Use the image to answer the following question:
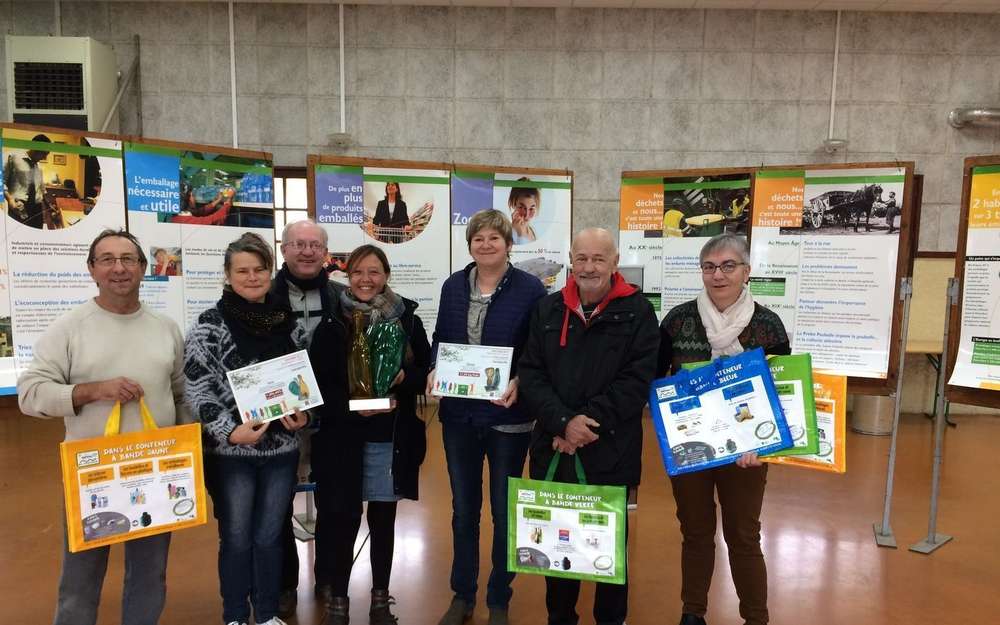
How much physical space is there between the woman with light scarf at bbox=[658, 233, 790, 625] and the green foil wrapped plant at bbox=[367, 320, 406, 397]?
1.00 m

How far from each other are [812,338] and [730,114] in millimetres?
3280

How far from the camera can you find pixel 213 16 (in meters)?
5.82

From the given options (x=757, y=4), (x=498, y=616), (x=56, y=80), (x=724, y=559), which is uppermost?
(x=757, y=4)

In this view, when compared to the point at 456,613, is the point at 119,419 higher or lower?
higher

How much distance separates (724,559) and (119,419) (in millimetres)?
2869

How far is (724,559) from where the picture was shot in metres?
3.08

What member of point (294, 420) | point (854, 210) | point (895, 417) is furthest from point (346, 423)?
point (854, 210)

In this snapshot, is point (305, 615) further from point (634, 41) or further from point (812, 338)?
point (634, 41)

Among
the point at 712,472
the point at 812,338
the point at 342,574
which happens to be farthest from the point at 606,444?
the point at 812,338

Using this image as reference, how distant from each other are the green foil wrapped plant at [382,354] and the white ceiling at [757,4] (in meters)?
4.73

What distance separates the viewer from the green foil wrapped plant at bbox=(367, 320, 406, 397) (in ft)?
7.05

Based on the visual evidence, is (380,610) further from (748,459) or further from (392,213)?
(392,213)

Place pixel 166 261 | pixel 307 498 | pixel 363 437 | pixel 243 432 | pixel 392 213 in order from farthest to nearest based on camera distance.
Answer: pixel 392 213 → pixel 307 498 → pixel 166 261 → pixel 363 437 → pixel 243 432

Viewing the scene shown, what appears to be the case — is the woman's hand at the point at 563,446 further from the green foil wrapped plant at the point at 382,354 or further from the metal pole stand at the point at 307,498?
the metal pole stand at the point at 307,498
